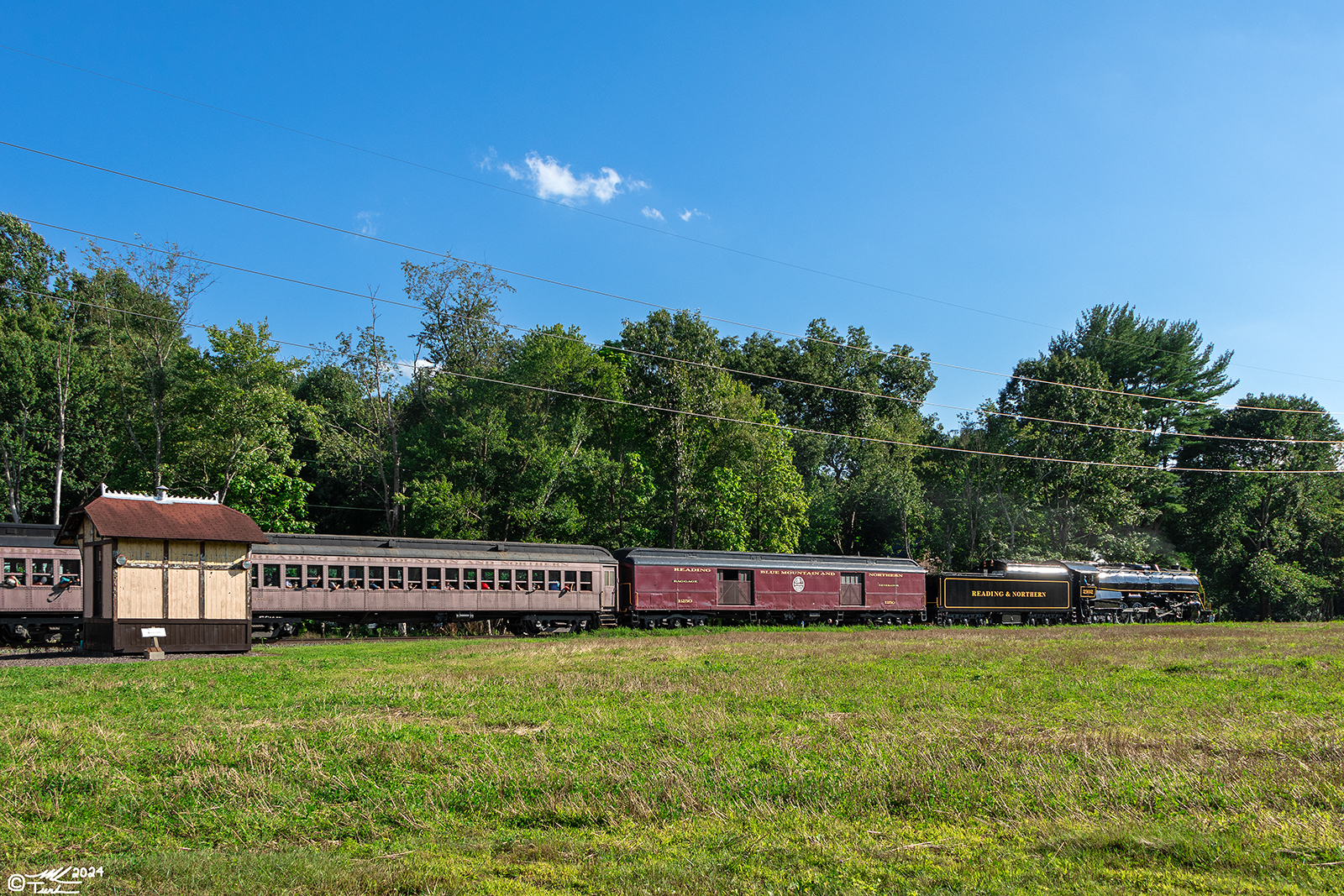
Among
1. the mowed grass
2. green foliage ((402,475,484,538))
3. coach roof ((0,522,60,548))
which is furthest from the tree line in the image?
the mowed grass

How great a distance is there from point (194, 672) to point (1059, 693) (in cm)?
1654

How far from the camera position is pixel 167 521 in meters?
23.5

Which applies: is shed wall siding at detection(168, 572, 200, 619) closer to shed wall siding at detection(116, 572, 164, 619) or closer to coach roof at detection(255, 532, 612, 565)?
shed wall siding at detection(116, 572, 164, 619)

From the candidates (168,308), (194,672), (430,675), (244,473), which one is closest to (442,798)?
(430,675)

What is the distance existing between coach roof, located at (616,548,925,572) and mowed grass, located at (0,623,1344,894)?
2216cm

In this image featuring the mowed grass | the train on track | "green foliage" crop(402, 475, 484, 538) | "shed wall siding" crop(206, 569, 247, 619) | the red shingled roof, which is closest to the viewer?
the mowed grass

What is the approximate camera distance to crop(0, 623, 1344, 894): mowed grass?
6684 millimetres

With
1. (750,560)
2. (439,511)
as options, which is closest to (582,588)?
(750,560)

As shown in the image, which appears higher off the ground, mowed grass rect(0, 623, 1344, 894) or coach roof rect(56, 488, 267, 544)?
coach roof rect(56, 488, 267, 544)

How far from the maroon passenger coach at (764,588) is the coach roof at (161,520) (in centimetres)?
1723

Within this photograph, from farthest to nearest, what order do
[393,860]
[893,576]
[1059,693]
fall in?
[893,576], [1059,693], [393,860]

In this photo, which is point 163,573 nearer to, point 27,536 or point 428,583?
point 27,536

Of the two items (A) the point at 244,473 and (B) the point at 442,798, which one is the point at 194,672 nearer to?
(B) the point at 442,798

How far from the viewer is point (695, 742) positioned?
445 inches
